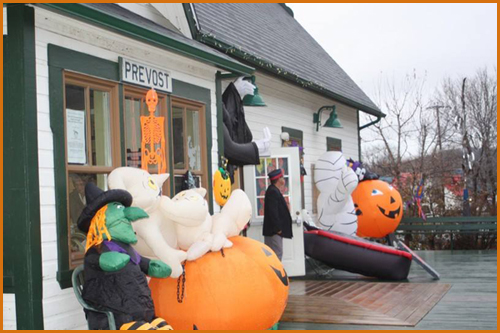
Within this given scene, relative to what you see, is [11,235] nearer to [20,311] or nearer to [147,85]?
[20,311]

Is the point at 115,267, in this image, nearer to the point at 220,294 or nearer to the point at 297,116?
the point at 220,294

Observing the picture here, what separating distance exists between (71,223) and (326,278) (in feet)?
20.5

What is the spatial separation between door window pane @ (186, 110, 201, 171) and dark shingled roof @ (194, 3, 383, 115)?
5.91 ft

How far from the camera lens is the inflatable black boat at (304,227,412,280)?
34.3 ft

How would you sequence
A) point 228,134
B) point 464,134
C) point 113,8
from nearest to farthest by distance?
point 113,8, point 228,134, point 464,134

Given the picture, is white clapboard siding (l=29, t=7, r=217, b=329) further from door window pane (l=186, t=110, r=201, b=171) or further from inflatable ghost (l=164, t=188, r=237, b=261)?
door window pane (l=186, t=110, r=201, b=171)

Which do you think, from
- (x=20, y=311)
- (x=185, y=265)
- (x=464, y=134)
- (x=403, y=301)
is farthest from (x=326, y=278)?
(x=464, y=134)

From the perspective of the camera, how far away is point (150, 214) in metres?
5.57

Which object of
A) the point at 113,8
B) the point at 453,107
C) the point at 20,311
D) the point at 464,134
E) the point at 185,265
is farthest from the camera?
the point at 453,107

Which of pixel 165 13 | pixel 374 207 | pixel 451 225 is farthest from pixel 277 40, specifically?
pixel 451 225

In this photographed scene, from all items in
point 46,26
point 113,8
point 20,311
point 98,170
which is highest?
point 113,8

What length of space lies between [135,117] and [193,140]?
3.37 feet

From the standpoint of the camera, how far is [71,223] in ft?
18.8

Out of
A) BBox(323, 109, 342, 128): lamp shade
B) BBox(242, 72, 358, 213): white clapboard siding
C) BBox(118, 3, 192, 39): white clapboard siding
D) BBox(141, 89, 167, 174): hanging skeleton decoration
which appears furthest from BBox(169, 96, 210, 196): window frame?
BBox(323, 109, 342, 128): lamp shade
